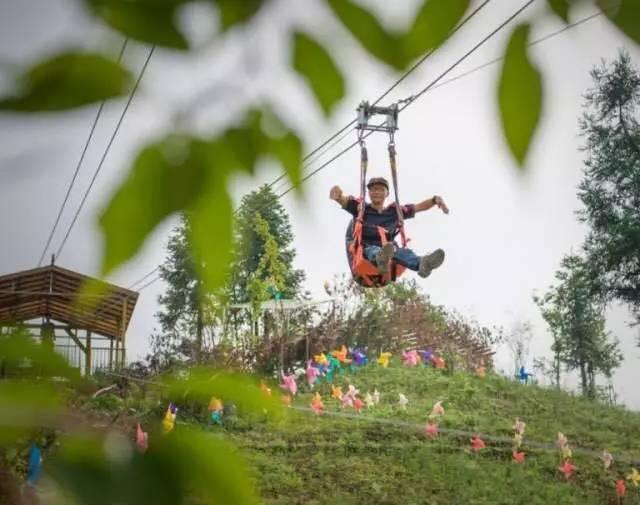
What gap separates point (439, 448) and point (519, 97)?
266 cm

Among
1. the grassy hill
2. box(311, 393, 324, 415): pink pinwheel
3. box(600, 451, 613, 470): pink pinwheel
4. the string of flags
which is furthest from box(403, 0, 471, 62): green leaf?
box(600, 451, 613, 470): pink pinwheel

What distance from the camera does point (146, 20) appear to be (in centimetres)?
16

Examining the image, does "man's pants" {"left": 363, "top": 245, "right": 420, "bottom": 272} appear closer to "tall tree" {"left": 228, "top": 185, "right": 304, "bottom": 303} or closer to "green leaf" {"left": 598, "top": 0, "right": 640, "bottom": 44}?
"tall tree" {"left": 228, "top": 185, "right": 304, "bottom": 303}

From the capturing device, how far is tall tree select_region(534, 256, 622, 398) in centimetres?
268

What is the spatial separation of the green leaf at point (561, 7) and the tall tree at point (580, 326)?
259cm

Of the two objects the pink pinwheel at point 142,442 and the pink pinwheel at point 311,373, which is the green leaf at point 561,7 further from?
the pink pinwheel at point 311,373

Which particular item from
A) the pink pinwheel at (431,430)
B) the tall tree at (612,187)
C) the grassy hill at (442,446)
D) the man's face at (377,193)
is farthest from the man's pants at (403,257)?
the pink pinwheel at (431,430)

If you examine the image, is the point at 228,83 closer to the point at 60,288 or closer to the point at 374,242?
the point at 60,288

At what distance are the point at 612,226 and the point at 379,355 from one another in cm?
101

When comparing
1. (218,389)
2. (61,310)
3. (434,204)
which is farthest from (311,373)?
(218,389)

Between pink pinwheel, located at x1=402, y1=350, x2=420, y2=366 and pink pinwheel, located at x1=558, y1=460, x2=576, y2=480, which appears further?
pink pinwheel, located at x1=402, y1=350, x2=420, y2=366

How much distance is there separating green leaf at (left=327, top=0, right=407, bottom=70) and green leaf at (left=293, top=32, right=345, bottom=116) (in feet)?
0.04

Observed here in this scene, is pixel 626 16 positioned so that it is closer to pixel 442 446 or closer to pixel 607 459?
pixel 442 446

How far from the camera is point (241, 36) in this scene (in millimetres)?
180
